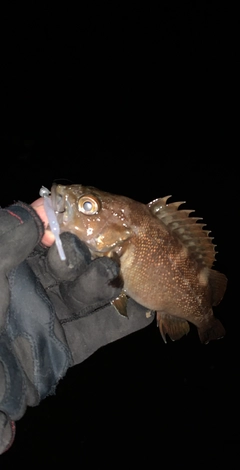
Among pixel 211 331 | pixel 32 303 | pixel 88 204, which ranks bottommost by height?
pixel 211 331

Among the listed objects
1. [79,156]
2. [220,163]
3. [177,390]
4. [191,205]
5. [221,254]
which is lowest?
[177,390]

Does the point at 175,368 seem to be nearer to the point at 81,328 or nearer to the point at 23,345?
the point at 81,328

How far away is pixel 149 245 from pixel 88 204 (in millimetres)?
501

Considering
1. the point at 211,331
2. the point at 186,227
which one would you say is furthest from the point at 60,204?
the point at 211,331

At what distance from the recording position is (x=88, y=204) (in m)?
2.50

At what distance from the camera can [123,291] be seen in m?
2.63

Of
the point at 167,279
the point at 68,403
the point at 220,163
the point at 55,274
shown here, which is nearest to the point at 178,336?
the point at 167,279

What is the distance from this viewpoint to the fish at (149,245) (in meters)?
2.50

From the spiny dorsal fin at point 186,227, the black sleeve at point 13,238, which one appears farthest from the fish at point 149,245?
the black sleeve at point 13,238

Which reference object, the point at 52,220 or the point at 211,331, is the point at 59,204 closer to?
the point at 52,220

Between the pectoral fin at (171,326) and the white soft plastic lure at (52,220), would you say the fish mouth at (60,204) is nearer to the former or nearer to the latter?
the white soft plastic lure at (52,220)

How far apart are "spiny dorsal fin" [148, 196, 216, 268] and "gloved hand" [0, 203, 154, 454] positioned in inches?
25.2

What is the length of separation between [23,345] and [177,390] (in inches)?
346

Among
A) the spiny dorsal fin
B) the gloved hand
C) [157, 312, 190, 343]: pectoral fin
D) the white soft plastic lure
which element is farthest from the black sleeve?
[157, 312, 190, 343]: pectoral fin
